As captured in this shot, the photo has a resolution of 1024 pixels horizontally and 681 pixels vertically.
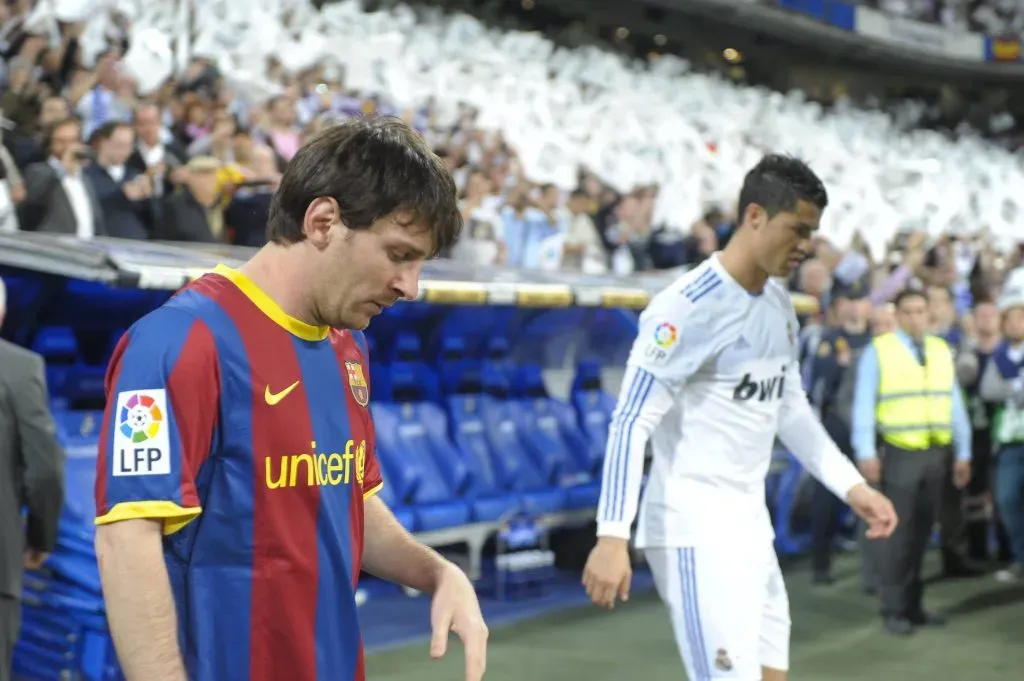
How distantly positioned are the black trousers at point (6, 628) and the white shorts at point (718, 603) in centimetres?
203

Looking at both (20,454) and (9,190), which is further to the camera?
(9,190)

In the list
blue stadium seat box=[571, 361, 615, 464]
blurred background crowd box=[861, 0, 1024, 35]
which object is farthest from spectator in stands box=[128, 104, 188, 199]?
blurred background crowd box=[861, 0, 1024, 35]

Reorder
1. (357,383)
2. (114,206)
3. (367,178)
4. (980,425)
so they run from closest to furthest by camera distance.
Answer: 1. (367,178)
2. (357,383)
3. (114,206)
4. (980,425)

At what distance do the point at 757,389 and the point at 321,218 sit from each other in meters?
2.17

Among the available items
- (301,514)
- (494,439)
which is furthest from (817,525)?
(301,514)

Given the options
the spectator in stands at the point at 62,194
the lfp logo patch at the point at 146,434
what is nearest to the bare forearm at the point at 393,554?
the lfp logo patch at the point at 146,434

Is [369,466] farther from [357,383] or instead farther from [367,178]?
[367,178]

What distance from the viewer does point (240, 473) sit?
1.70 meters

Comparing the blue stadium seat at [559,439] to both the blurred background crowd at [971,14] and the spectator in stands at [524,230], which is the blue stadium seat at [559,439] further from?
the blurred background crowd at [971,14]

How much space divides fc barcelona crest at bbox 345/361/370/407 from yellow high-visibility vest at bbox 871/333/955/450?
5544mm

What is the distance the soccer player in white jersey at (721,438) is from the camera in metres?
3.43

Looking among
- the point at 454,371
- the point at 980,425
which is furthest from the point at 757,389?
the point at 980,425

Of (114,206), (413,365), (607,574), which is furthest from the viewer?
(413,365)

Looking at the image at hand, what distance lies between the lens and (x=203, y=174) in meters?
7.23
